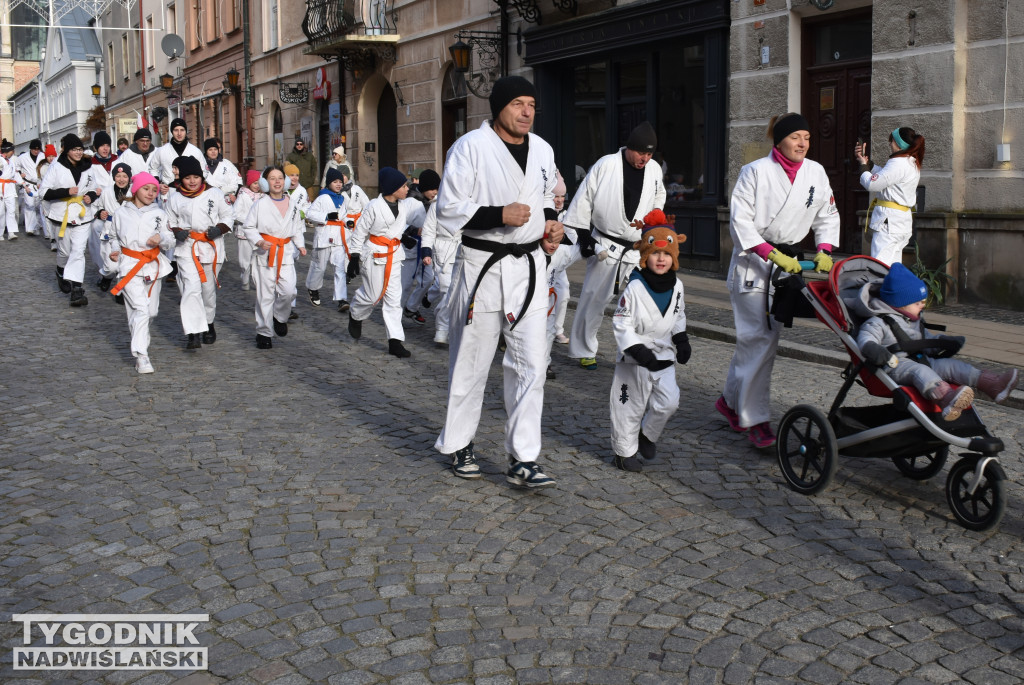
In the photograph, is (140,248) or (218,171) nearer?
(140,248)

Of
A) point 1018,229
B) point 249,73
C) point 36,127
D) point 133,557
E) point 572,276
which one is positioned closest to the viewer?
point 133,557

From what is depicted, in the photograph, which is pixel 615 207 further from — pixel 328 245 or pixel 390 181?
pixel 328 245

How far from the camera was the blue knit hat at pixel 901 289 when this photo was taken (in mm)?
5520

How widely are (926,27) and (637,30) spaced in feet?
18.2

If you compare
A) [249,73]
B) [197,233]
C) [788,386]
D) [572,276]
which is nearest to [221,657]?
[788,386]

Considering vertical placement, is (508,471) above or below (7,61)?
below

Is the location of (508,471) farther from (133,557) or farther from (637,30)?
(637,30)

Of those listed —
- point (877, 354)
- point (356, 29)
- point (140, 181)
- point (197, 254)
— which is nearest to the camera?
point (877, 354)

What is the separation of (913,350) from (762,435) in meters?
1.39

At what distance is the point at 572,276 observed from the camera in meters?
16.2

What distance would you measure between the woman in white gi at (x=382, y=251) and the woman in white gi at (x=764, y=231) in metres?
4.43

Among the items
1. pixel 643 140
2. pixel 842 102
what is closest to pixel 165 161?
pixel 842 102

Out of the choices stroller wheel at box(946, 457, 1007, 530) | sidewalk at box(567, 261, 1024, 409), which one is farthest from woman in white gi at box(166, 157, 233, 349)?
stroller wheel at box(946, 457, 1007, 530)

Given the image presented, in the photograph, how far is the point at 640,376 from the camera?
6.18 m
